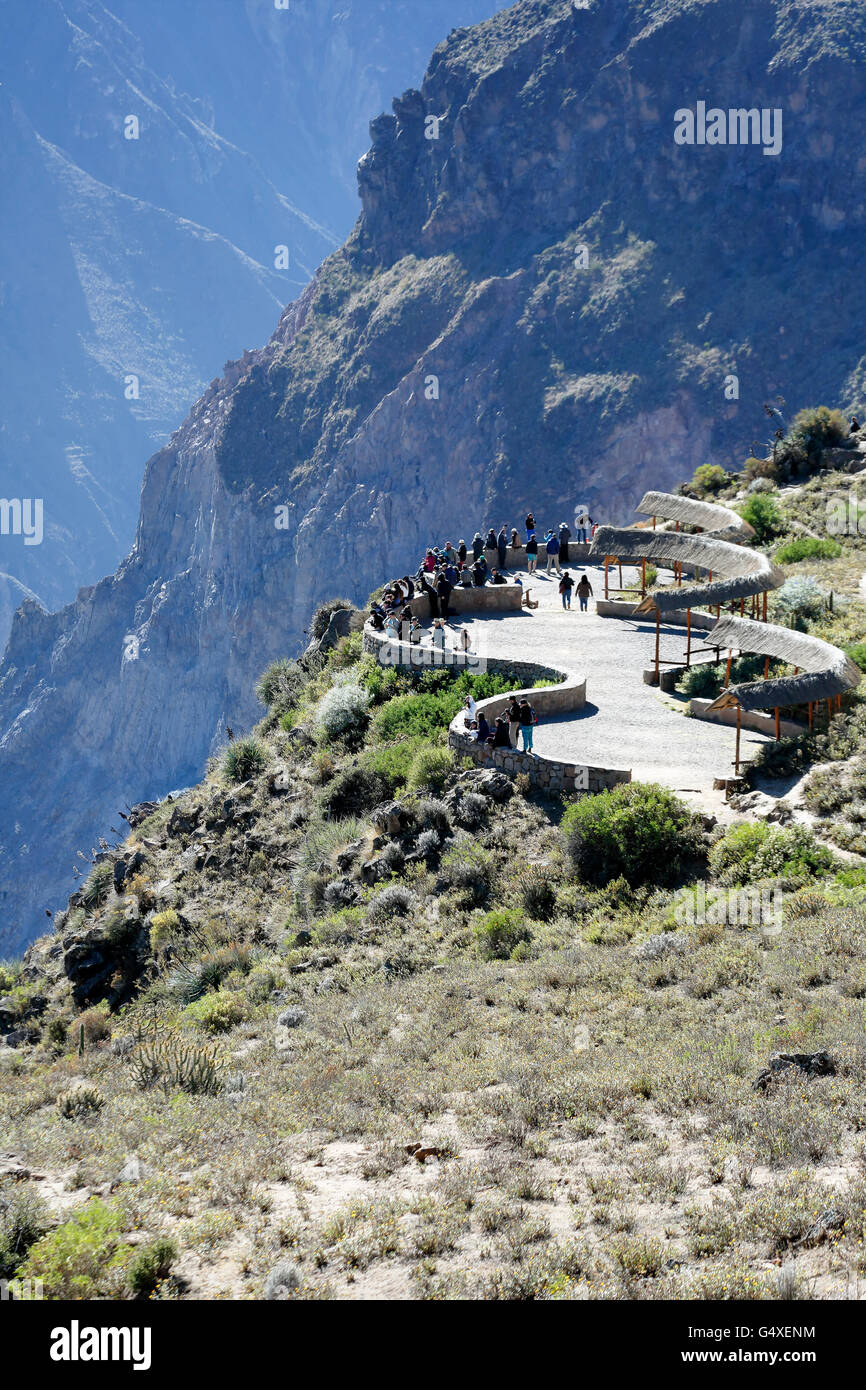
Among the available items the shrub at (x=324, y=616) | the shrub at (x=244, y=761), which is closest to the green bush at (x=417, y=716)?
the shrub at (x=244, y=761)

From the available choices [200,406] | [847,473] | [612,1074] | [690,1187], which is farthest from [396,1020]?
[200,406]

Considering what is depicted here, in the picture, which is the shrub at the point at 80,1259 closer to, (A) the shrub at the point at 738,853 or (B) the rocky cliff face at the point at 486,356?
(A) the shrub at the point at 738,853

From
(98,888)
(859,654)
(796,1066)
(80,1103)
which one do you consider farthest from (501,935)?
(98,888)

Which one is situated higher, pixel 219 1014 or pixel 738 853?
pixel 738 853

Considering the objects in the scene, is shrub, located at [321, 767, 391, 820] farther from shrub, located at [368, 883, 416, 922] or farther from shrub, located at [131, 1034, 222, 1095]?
shrub, located at [131, 1034, 222, 1095]

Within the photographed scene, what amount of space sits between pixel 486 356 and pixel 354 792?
10547cm

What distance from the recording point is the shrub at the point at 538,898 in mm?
14259

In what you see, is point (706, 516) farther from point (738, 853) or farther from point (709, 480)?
point (738, 853)

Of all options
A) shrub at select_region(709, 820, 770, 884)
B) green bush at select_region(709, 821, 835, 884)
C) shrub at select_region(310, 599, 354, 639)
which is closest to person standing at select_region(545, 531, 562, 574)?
shrub at select_region(310, 599, 354, 639)

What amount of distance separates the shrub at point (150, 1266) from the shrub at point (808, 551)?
24.8 metres

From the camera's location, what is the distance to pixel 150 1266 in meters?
6.62

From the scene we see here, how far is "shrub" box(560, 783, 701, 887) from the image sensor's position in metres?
14.2
